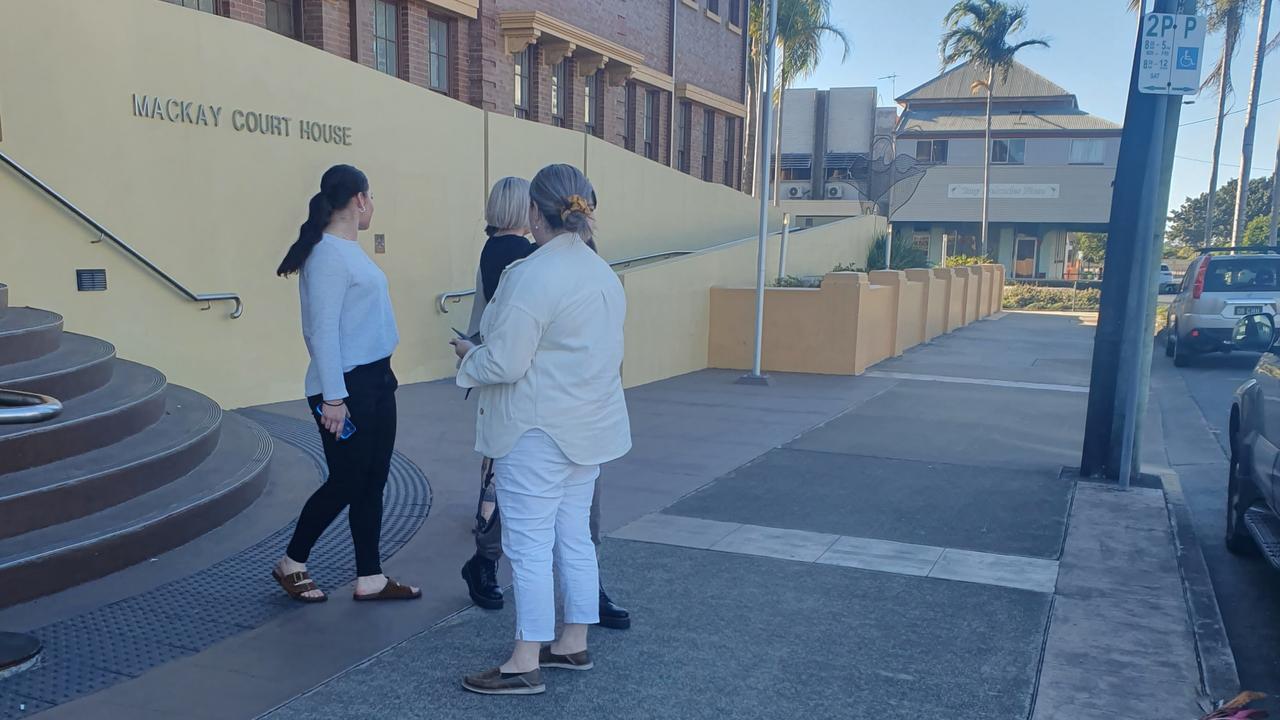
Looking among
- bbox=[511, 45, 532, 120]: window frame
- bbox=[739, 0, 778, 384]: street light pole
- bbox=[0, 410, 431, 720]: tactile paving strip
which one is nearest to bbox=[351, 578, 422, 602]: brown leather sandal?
bbox=[0, 410, 431, 720]: tactile paving strip

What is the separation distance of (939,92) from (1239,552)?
4613cm

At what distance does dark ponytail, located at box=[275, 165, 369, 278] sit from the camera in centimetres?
426

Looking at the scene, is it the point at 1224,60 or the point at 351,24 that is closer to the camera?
the point at 351,24

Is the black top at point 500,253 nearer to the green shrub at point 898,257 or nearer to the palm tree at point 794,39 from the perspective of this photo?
the green shrub at point 898,257

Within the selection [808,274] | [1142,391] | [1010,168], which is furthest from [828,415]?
[1010,168]

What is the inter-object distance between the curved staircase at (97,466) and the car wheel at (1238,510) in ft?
18.5

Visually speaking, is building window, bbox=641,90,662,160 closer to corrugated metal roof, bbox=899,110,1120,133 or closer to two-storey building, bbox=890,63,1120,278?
two-storey building, bbox=890,63,1120,278

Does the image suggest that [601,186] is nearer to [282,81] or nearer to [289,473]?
[282,81]

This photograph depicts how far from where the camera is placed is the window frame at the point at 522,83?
16.0 meters

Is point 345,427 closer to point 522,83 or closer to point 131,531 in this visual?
point 131,531

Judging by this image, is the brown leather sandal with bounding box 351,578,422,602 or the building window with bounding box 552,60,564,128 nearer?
the brown leather sandal with bounding box 351,578,422,602

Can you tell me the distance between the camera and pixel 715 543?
18.9 feet

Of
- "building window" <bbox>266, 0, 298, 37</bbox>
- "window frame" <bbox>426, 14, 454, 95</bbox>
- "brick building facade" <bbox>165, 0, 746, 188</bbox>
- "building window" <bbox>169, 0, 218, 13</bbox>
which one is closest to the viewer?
"building window" <bbox>169, 0, 218, 13</bbox>

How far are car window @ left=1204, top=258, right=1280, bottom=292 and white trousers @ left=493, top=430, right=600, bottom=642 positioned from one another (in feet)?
49.6
